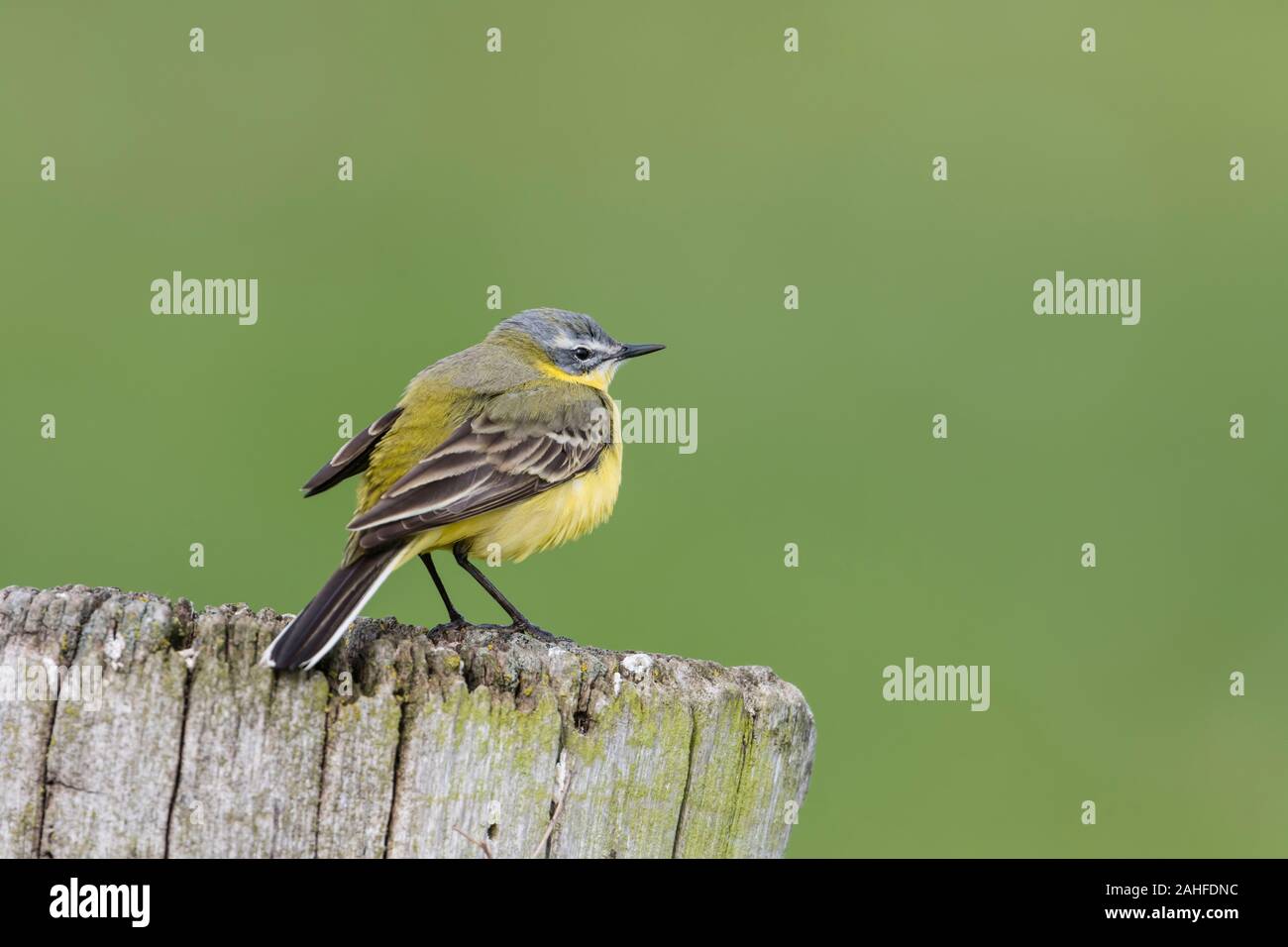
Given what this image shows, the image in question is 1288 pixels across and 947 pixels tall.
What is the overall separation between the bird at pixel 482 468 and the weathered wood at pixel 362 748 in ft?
5.40

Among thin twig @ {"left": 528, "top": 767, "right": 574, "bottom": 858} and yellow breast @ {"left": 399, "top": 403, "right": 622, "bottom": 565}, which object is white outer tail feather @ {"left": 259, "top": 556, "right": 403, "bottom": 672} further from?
yellow breast @ {"left": 399, "top": 403, "right": 622, "bottom": 565}

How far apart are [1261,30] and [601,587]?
13348 millimetres

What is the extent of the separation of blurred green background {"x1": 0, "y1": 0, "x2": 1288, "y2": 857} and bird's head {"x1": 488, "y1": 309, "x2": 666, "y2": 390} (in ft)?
7.71

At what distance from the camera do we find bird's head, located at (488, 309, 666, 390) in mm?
9914

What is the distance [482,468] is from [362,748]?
10.8ft

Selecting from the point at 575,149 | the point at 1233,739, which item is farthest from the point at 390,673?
the point at 575,149

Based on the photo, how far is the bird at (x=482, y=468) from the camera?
Answer: 295 inches

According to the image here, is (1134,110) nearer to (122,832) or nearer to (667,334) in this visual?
(667,334)

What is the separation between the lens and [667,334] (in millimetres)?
16281

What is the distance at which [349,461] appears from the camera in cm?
806
